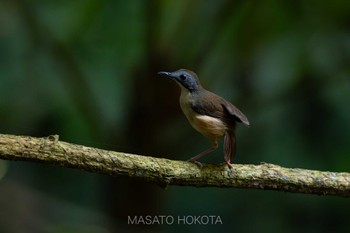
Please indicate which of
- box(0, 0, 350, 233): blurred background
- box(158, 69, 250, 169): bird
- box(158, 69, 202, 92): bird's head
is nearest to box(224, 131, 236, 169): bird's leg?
box(158, 69, 250, 169): bird

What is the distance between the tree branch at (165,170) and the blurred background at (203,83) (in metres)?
1.51

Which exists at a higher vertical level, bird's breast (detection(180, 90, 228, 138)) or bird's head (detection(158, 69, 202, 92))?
bird's head (detection(158, 69, 202, 92))

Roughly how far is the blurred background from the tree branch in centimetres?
151

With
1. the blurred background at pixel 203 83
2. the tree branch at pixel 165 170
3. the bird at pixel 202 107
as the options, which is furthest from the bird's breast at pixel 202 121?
the blurred background at pixel 203 83

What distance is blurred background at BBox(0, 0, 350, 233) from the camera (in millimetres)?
4555

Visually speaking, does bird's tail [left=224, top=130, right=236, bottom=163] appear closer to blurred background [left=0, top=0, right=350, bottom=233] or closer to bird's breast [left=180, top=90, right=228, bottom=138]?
bird's breast [left=180, top=90, right=228, bottom=138]

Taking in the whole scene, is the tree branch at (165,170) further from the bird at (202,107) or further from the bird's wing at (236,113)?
the bird's wing at (236,113)

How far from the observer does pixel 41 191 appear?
17.4 ft

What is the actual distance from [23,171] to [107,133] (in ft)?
4.38

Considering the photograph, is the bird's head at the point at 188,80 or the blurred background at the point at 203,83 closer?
the bird's head at the point at 188,80

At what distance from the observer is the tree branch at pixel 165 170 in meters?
2.49

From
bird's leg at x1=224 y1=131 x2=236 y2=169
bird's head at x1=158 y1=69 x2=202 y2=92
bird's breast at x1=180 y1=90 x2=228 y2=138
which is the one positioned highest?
bird's head at x1=158 y1=69 x2=202 y2=92

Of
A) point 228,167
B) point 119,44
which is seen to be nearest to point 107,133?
point 119,44

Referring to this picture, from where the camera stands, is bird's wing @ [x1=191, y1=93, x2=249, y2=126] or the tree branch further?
bird's wing @ [x1=191, y1=93, x2=249, y2=126]
